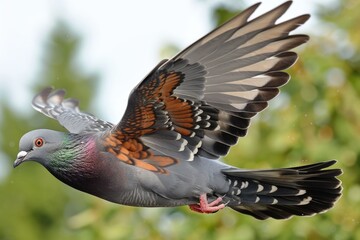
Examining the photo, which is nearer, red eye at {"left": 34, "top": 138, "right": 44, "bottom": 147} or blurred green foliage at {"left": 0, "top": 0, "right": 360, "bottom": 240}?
red eye at {"left": 34, "top": 138, "right": 44, "bottom": 147}

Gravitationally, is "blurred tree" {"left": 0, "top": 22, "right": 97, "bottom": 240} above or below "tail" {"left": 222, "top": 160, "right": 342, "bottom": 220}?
below

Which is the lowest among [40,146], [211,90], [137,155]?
[40,146]

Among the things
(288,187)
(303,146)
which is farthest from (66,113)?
(303,146)

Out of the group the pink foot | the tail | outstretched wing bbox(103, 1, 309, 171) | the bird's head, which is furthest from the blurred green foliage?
the bird's head

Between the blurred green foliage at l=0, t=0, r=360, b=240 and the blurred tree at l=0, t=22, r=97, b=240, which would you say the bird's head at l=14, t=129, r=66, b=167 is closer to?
the blurred green foliage at l=0, t=0, r=360, b=240

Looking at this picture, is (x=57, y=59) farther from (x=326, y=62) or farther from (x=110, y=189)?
(x=110, y=189)

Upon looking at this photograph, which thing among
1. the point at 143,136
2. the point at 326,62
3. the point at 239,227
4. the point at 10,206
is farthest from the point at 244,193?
the point at 10,206

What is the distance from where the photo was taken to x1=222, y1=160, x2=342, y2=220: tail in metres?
6.40

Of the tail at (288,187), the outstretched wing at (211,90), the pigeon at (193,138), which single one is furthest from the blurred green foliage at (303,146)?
the outstretched wing at (211,90)

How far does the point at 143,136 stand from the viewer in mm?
6133

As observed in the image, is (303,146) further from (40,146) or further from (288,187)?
(40,146)

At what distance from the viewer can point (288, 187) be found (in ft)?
21.3

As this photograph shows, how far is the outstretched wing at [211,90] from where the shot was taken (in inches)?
229

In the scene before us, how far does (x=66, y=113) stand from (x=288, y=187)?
1.78 meters
